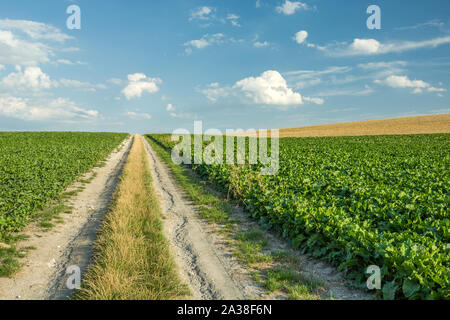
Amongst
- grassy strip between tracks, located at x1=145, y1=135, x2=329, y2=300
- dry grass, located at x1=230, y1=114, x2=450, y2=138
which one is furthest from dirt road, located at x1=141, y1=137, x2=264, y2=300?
dry grass, located at x1=230, y1=114, x2=450, y2=138

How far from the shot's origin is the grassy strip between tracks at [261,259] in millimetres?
5203

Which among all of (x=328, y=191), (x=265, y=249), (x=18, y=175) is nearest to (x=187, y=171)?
(x=18, y=175)

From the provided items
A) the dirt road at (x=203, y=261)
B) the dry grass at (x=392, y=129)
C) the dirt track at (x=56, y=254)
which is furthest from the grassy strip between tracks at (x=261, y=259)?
the dry grass at (x=392, y=129)

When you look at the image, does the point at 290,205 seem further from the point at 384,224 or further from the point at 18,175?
the point at 18,175

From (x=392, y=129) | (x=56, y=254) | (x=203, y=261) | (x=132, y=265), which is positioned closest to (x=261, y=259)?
(x=203, y=261)

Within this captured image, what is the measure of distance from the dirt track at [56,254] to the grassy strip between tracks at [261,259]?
3631mm

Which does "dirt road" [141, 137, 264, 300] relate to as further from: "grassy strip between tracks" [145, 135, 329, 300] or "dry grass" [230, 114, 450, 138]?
"dry grass" [230, 114, 450, 138]

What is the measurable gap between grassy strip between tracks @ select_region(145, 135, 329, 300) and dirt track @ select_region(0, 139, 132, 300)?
3.63 metres

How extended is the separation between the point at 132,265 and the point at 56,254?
2.71 metres

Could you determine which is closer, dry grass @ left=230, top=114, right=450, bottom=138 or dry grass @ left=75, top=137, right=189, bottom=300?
dry grass @ left=75, top=137, right=189, bottom=300

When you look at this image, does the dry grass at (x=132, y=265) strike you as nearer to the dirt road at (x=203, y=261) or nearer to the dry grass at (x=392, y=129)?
the dirt road at (x=203, y=261)

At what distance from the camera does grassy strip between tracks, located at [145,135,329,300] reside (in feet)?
17.1
